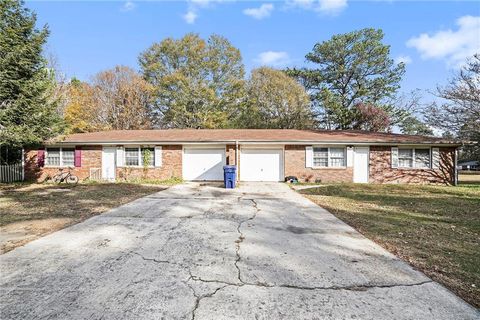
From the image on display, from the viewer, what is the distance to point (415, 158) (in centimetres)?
1478

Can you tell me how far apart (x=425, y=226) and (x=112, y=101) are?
26769 millimetres

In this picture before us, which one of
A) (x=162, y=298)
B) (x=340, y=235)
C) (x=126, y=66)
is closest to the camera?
(x=162, y=298)

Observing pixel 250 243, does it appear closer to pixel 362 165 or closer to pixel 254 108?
pixel 362 165

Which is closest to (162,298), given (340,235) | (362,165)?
(340,235)

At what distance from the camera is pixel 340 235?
507 cm

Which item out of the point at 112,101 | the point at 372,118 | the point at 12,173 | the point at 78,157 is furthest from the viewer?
the point at 112,101

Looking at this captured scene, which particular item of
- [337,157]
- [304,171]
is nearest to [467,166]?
[337,157]

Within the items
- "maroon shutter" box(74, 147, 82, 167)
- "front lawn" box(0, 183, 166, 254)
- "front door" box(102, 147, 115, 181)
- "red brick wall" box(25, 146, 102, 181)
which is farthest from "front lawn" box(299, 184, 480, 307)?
"maroon shutter" box(74, 147, 82, 167)

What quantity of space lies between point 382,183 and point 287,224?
35.6ft

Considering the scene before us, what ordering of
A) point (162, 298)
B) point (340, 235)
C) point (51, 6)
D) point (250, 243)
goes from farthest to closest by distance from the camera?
point (51, 6) < point (340, 235) < point (250, 243) < point (162, 298)

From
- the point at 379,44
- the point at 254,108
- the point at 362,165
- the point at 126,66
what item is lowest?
the point at 362,165

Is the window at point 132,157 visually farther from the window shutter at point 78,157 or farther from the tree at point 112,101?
the tree at point 112,101

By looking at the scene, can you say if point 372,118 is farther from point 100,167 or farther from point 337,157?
point 100,167

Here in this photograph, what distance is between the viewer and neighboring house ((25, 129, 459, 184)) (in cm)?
1466
